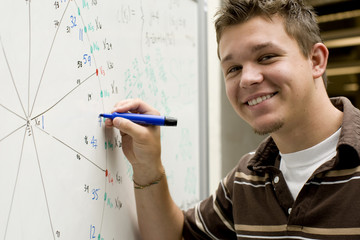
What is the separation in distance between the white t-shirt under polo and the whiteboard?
1.06ft

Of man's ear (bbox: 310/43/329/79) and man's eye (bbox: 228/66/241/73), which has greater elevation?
man's ear (bbox: 310/43/329/79)

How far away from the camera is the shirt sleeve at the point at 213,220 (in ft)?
3.26

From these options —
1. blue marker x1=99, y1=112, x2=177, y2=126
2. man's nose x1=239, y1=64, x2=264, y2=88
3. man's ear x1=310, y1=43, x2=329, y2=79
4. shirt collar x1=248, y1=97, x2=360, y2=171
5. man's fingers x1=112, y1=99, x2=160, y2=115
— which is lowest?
shirt collar x1=248, y1=97, x2=360, y2=171

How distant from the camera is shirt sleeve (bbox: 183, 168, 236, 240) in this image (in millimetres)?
992

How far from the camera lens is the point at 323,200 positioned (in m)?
0.78

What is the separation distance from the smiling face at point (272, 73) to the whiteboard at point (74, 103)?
22 cm

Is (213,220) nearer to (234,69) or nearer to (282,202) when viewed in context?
(282,202)

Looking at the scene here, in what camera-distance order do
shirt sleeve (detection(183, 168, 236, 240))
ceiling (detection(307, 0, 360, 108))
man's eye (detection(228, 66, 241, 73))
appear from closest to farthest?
man's eye (detection(228, 66, 241, 73)) < shirt sleeve (detection(183, 168, 236, 240)) < ceiling (detection(307, 0, 360, 108))

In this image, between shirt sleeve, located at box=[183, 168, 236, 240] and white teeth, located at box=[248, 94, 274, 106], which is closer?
white teeth, located at box=[248, 94, 274, 106]

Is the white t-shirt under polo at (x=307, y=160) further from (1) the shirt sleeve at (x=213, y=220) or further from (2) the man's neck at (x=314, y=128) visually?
(1) the shirt sleeve at (x=213, y=220)

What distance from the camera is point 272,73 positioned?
822mm

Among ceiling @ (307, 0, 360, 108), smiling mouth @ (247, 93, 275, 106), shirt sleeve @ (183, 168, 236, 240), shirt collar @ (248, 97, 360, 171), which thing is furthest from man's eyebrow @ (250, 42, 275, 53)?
ceiling @ (307, 0, 360, 108)

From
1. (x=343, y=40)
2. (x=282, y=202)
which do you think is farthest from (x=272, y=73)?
(x=343, y=40)

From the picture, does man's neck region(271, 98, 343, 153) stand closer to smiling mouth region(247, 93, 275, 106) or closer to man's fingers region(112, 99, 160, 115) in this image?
smiling mouth region(247, 93, 275, 106)
